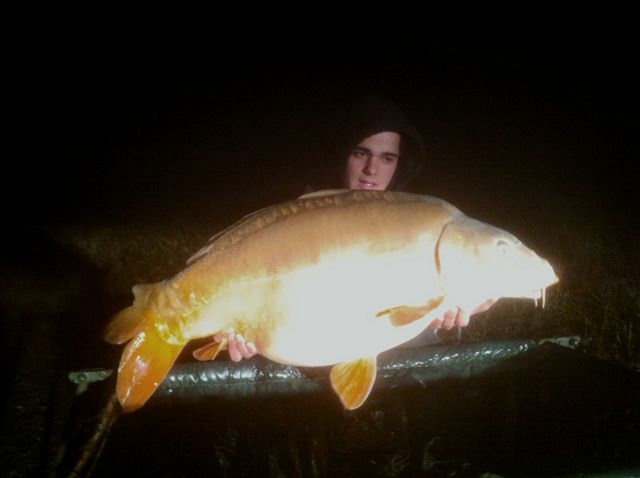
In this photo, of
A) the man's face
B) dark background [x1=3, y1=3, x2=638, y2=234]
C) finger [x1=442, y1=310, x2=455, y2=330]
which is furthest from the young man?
dark background [x1=3, y1=3, x2=638, y2=234]

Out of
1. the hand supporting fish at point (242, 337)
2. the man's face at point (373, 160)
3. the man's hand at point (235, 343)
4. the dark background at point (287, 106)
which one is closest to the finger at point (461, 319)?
the hand supporting fish at point (242, 337)

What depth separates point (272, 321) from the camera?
3.74 feet

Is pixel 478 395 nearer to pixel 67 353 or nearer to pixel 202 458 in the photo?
pixel 202 458

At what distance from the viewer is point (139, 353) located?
110 cm

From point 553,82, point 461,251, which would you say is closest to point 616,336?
point 461,251

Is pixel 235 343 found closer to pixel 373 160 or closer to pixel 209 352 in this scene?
pixel 209 352

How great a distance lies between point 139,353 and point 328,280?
1.41ft

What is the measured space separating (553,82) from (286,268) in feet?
24.3

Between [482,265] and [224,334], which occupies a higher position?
[482,265]

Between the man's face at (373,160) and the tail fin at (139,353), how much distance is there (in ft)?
4.31

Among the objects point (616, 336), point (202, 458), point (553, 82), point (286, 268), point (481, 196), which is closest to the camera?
point (286, 268)

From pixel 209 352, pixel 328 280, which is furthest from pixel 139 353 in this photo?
pixel 328 280

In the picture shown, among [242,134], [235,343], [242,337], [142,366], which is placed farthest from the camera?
[242,134]

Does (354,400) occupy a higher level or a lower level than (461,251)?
lower
